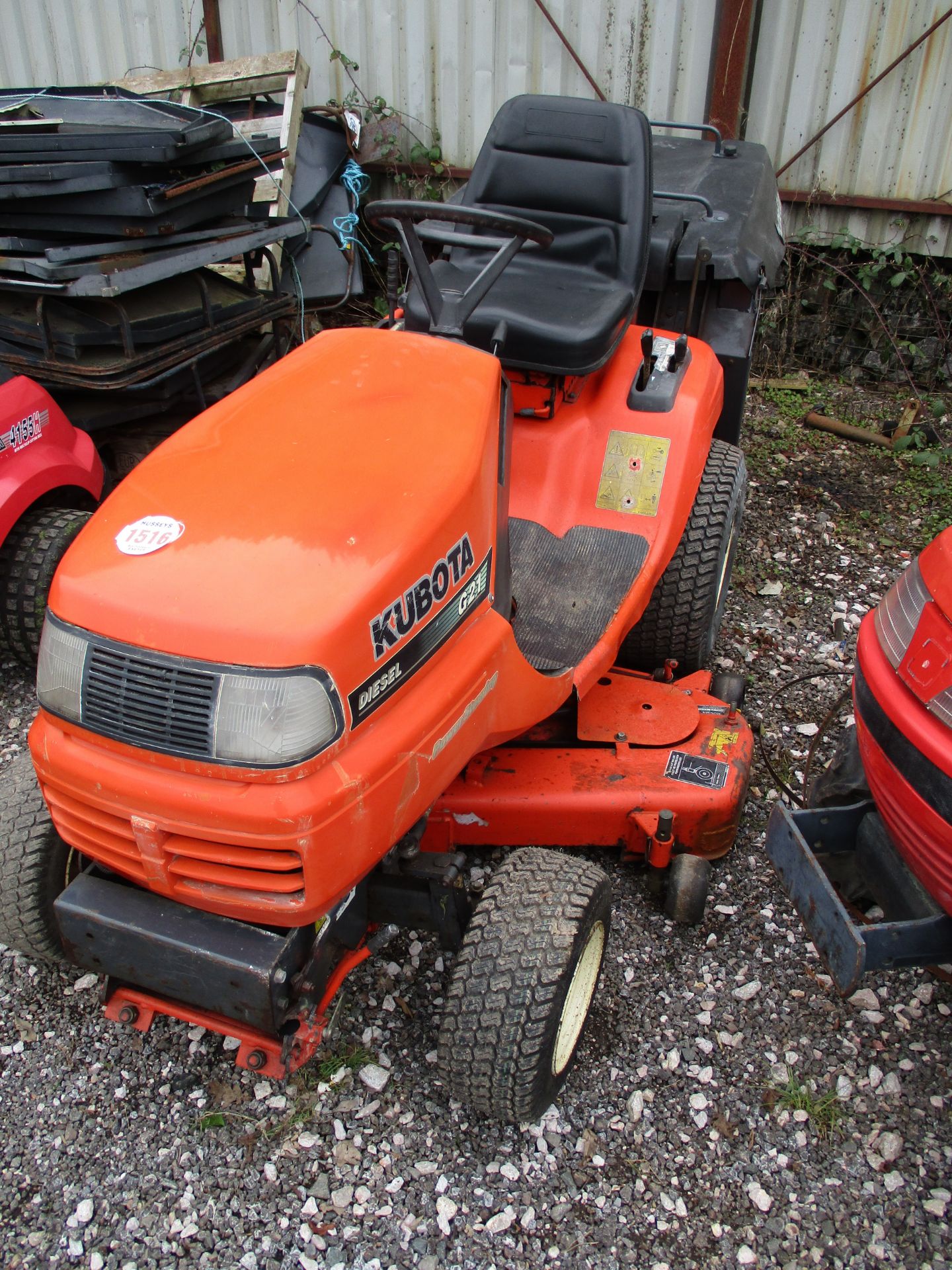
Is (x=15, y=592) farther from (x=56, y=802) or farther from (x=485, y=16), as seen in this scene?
(x=485, y=16)

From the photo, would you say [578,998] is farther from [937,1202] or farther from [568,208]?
[568,208]

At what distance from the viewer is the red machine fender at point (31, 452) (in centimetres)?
317

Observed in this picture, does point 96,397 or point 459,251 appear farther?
point 96,397

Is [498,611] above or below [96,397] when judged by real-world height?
above

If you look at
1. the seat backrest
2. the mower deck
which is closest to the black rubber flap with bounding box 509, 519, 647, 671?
the mower deck

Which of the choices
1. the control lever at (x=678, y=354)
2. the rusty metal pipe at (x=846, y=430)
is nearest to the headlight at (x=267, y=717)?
the control lever at (x=678, y=354)

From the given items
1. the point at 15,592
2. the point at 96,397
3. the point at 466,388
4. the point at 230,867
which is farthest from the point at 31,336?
the point at 230,867

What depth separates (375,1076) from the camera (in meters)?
2.16

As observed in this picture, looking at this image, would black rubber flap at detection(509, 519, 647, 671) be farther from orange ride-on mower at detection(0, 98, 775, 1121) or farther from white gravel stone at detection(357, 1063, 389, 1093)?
white gravel stone at detection(357, 1063, 389, 1093)

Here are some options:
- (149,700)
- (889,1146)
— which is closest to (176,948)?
(149,700)

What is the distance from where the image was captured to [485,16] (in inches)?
214

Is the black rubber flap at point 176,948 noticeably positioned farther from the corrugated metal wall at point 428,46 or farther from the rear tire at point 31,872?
the corrugated metal wall at point 428,46

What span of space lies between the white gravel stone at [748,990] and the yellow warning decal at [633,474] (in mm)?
1239

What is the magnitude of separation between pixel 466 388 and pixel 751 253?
184cm
